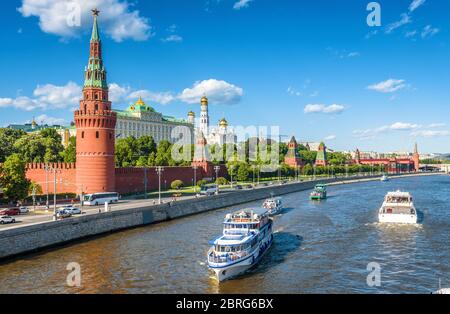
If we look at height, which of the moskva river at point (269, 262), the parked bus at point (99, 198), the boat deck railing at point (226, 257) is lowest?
the moskva river at point (269, 262)

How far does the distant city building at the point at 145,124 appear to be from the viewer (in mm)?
170375

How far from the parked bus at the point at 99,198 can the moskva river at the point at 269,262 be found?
40.6 ft

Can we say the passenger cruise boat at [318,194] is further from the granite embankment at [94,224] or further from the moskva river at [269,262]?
the moskva river at [269,262]

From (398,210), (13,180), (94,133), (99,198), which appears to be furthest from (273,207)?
(13,180)

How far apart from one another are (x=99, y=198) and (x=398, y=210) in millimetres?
40195

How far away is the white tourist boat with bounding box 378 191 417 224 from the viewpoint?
56.9m

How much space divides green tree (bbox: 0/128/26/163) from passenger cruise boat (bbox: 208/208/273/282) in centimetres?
6602

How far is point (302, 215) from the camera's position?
2638 inches

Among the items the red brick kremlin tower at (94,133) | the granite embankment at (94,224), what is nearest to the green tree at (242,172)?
the granite embankment at (94,224)

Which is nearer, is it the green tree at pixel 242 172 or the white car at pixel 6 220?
the white car at pixel 6 220

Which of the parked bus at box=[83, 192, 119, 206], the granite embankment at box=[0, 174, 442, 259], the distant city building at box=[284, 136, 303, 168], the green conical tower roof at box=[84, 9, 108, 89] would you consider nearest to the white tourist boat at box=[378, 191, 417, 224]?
the granite embankment at box=[0, 174, 442, 259]

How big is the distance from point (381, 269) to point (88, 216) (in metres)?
28.8
